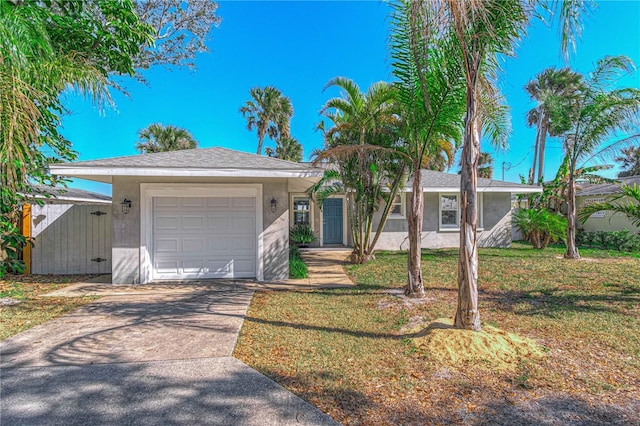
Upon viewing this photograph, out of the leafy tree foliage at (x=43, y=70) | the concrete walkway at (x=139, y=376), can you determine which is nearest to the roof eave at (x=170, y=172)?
Result: the leafy tree foliage at (x=43, y=70)

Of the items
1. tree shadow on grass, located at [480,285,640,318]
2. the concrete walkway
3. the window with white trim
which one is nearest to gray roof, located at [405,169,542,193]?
the window with white trim

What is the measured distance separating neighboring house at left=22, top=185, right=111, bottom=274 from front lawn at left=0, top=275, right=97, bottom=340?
401mm

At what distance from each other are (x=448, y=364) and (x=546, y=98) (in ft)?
32.0

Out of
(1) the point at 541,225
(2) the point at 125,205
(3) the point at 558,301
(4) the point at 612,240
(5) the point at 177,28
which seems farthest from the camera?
(4) the point at 612,240

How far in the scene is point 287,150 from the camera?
2478 centimetres

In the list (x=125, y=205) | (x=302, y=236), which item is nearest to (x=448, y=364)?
(x=125, y=205)

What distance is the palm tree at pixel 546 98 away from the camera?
9344mm

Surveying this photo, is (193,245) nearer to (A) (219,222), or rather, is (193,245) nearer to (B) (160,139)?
(A) (219,222)

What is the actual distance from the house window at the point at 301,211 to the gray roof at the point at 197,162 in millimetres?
6574

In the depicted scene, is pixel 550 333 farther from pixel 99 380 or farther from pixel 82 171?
pixel 82 171

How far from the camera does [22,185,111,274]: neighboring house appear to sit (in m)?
8.15

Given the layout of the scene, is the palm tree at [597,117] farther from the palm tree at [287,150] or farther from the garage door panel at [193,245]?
the palm tree at [287,150]

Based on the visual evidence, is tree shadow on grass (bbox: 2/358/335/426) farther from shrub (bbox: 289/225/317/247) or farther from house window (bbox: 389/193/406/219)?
house window (bbox: 389/193/406/219)

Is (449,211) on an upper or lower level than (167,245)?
upper
